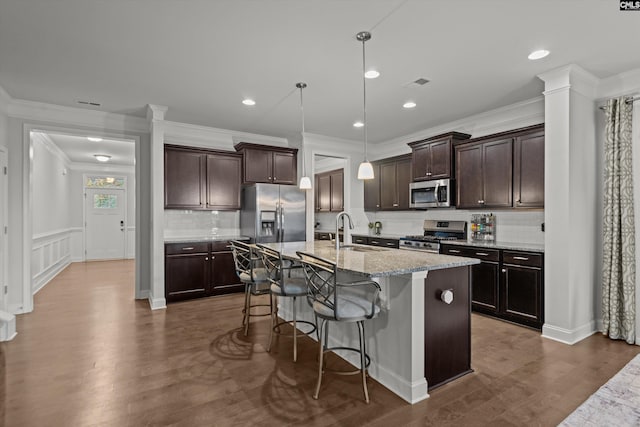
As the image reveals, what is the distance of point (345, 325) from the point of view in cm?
296

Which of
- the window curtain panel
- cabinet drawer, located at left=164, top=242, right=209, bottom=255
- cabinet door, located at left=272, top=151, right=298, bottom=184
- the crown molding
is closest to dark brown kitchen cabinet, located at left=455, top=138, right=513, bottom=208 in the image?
the window curtain panel

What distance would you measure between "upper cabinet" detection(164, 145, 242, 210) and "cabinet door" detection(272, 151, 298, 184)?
0.61 metres

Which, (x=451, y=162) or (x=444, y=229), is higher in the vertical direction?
(x=451, y=162)

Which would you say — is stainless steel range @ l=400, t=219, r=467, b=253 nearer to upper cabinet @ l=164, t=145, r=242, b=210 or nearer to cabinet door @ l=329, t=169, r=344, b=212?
cabinet door @ l=329, t=169, r=344, b=212

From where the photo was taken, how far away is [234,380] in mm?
2592

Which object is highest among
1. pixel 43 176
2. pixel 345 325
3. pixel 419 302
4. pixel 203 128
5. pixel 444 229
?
pixel 203 128

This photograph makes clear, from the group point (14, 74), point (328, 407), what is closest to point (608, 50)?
point (328, 407)

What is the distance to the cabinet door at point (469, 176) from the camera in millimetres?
4617

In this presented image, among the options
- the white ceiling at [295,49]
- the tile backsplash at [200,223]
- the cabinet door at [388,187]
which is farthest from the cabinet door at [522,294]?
the tile backsplash at [200,223]

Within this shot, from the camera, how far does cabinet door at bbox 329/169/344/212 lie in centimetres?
738

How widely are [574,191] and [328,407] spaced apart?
3158 millimetres

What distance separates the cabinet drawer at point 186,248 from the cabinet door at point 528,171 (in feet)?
14.4

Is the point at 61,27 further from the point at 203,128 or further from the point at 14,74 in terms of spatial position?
the point at 203,128

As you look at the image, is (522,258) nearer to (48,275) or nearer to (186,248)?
(186,248)
